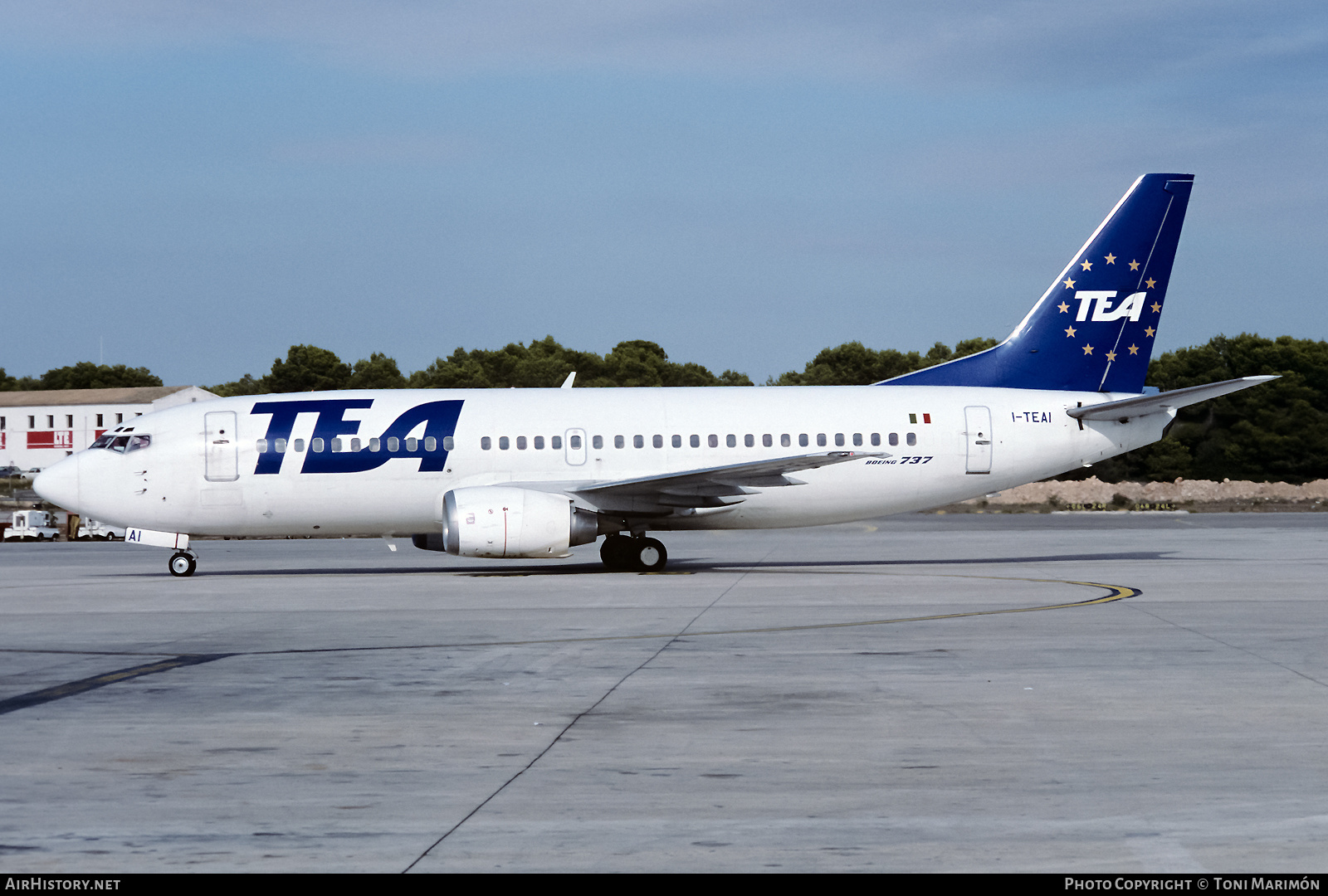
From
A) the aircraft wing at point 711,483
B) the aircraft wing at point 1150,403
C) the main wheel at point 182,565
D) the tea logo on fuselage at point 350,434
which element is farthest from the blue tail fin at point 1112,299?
the main wheel at point 182,565

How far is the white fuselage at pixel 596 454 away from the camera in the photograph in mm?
26500

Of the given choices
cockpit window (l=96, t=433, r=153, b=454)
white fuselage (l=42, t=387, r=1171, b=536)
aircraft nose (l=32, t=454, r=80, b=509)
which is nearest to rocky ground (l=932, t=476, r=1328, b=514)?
white fuselage (l=42, t=387, r=1171, b=536)

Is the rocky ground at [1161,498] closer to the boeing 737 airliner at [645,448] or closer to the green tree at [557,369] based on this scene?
the green tree at [557,369]

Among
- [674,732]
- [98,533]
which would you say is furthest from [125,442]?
[98,533]

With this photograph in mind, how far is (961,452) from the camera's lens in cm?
2797

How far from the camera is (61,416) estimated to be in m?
112

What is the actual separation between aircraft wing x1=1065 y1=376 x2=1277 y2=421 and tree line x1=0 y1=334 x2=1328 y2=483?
176 feet

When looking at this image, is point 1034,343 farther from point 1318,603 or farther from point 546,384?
point 546,384

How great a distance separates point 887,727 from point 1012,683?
2.49 metres

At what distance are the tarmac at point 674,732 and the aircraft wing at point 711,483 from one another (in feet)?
13.2

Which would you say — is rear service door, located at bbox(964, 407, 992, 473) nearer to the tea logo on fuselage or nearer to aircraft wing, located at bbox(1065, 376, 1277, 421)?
aircraft wing, located at bbox(1065, 376, 1277, 421)

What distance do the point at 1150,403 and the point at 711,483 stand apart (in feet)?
32.4

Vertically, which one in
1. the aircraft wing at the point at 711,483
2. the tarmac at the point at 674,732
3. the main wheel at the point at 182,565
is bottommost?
the main wheel at the point at 182,565

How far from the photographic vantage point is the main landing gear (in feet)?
89.2
